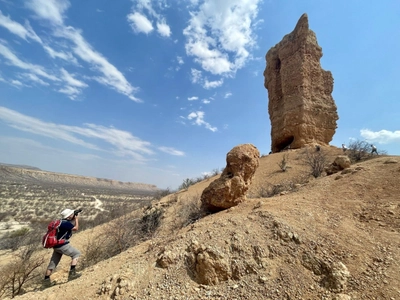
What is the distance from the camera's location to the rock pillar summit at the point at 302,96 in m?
14.9

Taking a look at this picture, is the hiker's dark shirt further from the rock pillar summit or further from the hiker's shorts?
the rock pillar summit

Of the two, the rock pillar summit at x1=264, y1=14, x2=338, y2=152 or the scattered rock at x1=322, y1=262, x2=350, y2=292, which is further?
the rock pillar summit at x1=264, y1=14, x2=338, y2=152

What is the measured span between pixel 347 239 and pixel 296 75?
1512cm

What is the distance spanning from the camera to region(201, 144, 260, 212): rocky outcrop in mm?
5492

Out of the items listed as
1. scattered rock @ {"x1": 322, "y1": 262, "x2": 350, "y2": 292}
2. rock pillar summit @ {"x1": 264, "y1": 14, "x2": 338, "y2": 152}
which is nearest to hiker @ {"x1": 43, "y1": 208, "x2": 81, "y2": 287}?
scattered rock @ {"x1": 322, "y1": 262, "x2": 350, "y2": 292}

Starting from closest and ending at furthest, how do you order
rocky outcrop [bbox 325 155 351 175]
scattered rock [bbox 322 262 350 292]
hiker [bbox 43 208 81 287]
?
1. scattered rock [bbox 322 262 350 292]
2. hiker [bbox 43 208 81 287]
3. rocky outcrop [bbox 325 155 351 175]

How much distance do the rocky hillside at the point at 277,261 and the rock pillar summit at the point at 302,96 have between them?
1150 cm

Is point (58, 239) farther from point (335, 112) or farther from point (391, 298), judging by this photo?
point (335, 112)

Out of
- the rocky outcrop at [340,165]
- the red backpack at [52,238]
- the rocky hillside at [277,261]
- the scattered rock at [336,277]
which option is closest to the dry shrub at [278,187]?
the rocky outcrop at [340,165]

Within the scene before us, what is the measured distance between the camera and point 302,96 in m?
14.9

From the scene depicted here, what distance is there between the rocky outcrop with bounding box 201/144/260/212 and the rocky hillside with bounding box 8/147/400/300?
133 centimetres

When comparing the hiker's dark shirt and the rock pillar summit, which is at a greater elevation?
the rock pillar summit

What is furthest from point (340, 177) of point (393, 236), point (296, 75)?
point (296, 75)

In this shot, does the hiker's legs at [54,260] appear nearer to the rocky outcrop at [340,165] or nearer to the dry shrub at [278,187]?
the dry shrub at [278,187]
